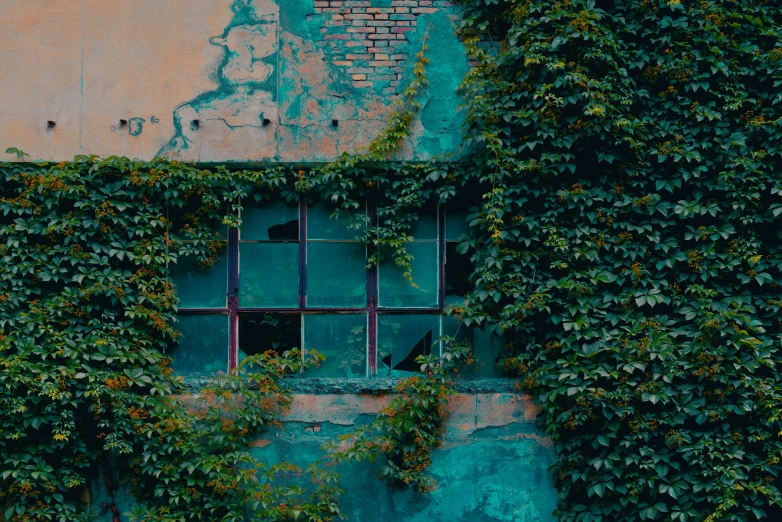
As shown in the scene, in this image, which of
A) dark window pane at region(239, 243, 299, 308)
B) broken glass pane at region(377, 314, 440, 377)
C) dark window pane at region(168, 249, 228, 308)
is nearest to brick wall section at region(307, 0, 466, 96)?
dark window pane at region(239, 243, 299, 308)

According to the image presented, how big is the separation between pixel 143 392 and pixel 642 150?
4.58 m

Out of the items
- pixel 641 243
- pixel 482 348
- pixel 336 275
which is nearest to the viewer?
pixel 641 243

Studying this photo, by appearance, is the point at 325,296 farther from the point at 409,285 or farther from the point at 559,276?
the point at 559,276

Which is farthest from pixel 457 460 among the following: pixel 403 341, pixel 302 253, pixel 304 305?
pixel 302 253

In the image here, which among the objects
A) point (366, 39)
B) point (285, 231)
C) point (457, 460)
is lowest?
point (457, 460)

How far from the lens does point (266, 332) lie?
624 centimetres

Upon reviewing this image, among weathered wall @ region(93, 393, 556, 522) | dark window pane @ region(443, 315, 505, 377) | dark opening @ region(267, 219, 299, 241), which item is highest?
dark opening @ region(267, 219, 299, 241)

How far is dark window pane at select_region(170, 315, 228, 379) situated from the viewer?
6.21 metres

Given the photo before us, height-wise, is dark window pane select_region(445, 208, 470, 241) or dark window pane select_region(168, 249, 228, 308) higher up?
dark window pane select_region(445, 208, 470, 241)

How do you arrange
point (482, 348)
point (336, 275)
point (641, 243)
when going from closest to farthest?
point (641, 243) → point (482, 348) → point (336, 275)

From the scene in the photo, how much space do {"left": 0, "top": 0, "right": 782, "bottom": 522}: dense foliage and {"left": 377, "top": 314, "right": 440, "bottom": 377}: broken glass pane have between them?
0.40 metres

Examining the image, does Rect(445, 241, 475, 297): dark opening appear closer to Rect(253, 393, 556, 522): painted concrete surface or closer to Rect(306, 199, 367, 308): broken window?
Rect(306, 199, 367, 308): broken window

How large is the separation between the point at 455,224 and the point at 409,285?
2.25 ft

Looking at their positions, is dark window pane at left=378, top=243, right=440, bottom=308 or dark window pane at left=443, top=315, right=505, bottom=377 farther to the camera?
dark window pane at left=378, top=243, right=440, bottom=308
